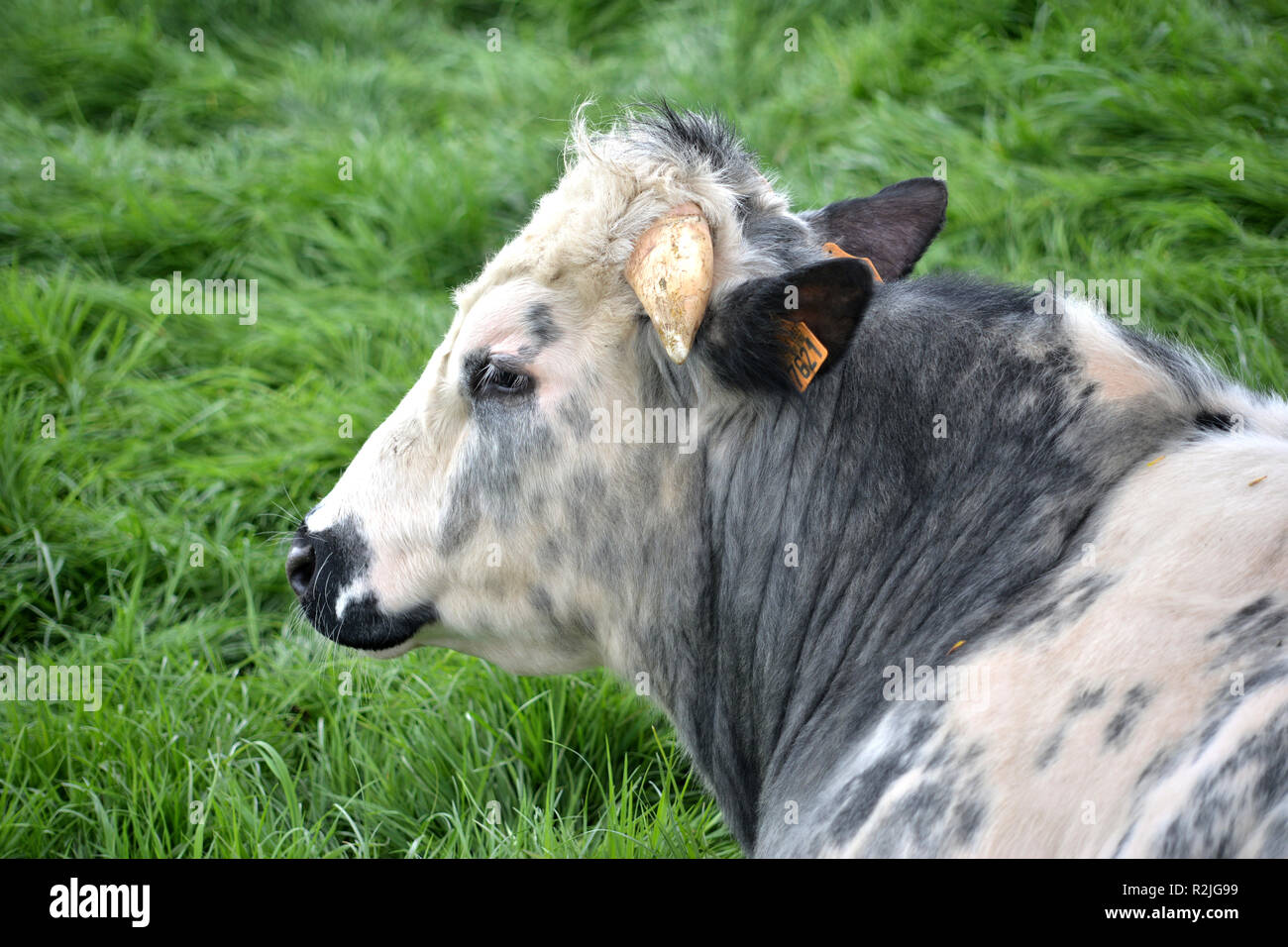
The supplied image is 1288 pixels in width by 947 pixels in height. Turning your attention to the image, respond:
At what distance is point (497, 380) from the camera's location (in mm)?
2836

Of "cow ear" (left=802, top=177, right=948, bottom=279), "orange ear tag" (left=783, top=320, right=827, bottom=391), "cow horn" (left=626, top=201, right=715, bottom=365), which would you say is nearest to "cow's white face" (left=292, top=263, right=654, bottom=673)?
"cow horn" (left=626, top=201, right=715, bottom=365)

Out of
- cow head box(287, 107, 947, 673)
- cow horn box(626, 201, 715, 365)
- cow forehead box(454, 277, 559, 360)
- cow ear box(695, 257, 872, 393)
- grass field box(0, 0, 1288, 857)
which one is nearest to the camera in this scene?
cow ear box(695, 257, 872, 393)

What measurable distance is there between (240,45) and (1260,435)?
7.36 metres

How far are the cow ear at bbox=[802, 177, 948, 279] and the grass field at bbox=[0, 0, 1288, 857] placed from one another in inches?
60.8

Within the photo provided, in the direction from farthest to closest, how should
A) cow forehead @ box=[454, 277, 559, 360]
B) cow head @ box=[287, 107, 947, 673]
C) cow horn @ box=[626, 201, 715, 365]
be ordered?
1. cow forehead @ box=[454, 277, 559, 360]
2. cow head @ box=[287, 107, 947, 673]
3. cow horn @ box=[626, 201, 715, 365]

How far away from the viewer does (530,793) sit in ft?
12.0

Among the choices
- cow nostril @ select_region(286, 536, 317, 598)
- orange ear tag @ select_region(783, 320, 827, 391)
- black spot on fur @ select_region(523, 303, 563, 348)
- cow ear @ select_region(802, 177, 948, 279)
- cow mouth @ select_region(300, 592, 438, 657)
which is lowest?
cow mouth @ select_region(300, 592, 438, 657)

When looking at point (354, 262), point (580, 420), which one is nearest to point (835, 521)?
point (580, 420)

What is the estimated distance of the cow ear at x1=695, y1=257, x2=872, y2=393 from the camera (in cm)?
240

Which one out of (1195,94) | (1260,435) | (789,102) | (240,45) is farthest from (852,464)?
(240,45)

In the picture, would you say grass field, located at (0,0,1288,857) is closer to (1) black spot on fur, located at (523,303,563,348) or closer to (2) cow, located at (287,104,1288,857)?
(2) cow, located at (287,104,1288,857)

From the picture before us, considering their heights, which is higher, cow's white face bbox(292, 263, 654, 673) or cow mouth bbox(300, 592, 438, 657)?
cow's white face bbox(292, 263, 654, 673)

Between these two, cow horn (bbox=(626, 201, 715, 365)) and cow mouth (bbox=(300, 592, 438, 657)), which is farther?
cow mouth (bbox=(300, 592, 438, 657))

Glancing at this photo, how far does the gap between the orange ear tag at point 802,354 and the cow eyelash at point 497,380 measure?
599 millimetres
